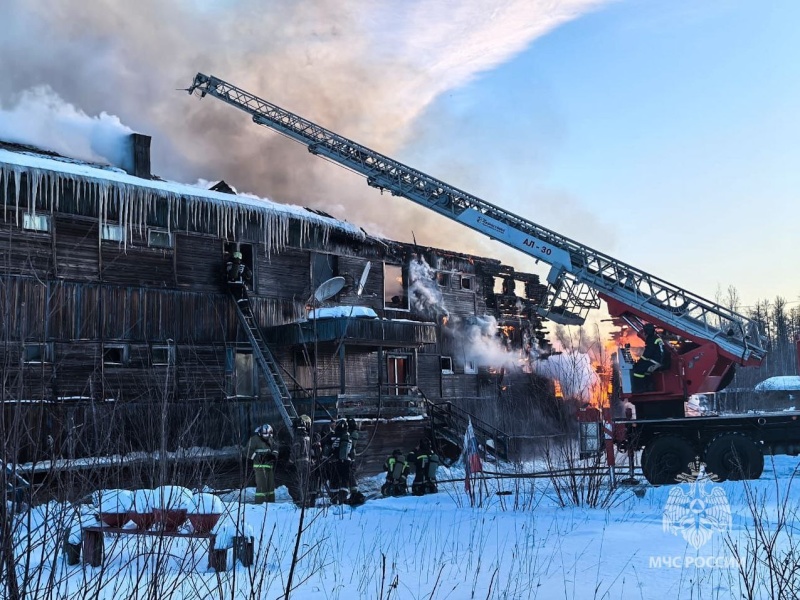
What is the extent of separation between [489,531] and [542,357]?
23.8 m

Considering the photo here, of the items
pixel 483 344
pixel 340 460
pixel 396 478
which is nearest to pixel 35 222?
pixel 340 460

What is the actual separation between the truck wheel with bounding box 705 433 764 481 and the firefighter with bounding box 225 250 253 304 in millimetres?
13107

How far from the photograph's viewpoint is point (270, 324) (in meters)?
22.5

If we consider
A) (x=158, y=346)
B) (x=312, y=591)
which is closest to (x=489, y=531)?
(x=312, y=591)

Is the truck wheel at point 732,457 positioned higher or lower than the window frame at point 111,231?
lower

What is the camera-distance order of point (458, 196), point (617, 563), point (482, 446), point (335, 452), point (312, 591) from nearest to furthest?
point (312, 591)
point (617, 563)
point (335, 452)
point (458, 196)
point (482, 446)

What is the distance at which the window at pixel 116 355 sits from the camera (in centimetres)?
1900

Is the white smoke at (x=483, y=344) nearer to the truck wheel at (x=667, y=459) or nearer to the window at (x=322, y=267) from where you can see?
the window at (x=322, y=267)

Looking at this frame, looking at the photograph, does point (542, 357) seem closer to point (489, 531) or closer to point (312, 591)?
point (489, 531)

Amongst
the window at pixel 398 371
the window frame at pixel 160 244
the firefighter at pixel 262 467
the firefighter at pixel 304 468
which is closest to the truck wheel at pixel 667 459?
the firefighter at pixel 304 468

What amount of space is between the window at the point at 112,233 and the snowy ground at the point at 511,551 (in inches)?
397

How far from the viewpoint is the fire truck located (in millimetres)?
14703

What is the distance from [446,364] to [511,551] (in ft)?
67.3

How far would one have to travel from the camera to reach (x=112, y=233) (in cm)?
1962
